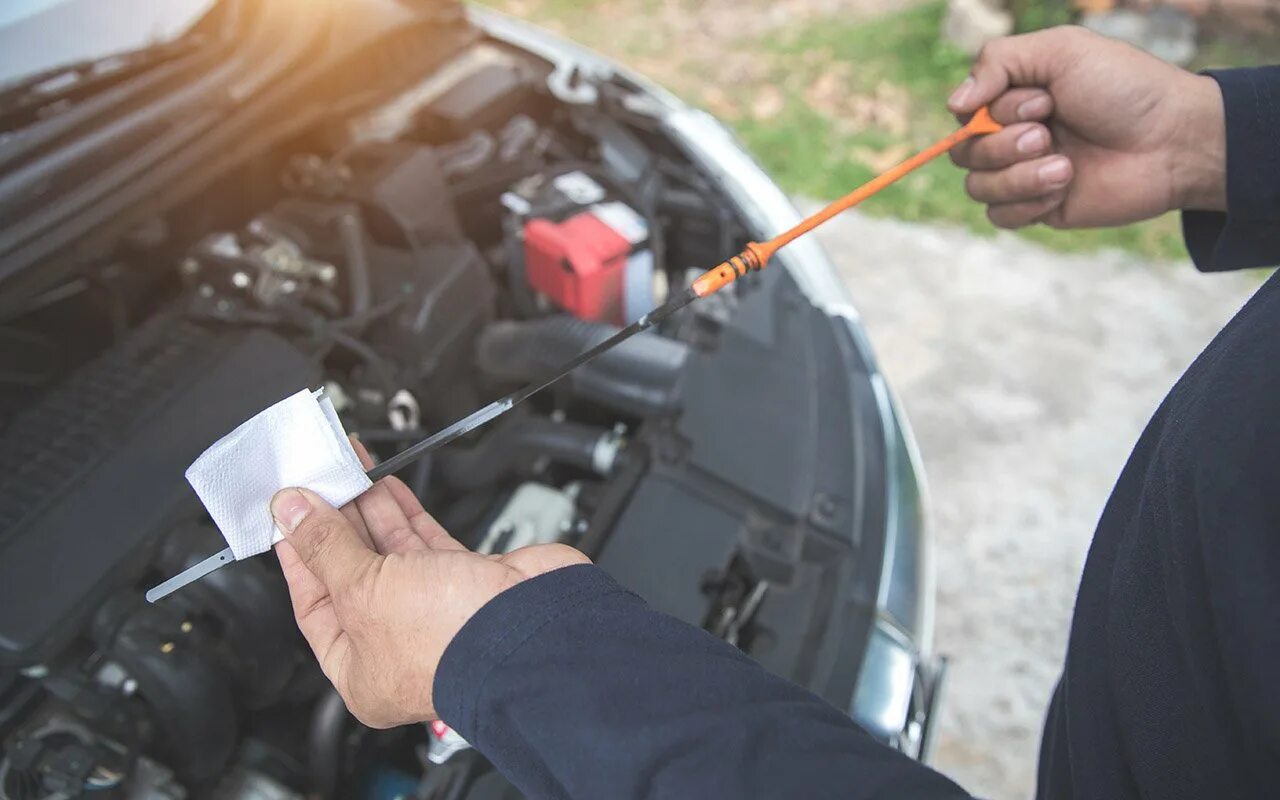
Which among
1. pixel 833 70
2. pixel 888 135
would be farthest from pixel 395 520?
pixel 833 70

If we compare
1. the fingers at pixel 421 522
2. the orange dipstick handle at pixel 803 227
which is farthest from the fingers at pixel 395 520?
the orange dipstick handle at pixel 803 227

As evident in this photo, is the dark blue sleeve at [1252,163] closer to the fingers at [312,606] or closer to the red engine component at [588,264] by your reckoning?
the red engine component at [588,264]

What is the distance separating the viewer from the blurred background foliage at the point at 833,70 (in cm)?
358

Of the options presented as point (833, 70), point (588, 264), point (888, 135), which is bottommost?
point (888, 135)

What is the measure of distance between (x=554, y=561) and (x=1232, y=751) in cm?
53

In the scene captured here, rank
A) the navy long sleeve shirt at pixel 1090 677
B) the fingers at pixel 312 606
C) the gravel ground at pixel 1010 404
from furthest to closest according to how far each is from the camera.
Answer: the gravel ground at pixel 1010 404 → the fingers at pixel 312 606 → the navy long sleeve shirt at pixel 1090 677

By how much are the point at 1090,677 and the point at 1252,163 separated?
766 mm

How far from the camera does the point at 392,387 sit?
141 centimetres

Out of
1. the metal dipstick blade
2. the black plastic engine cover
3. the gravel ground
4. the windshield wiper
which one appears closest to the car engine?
the black plastic engine cover

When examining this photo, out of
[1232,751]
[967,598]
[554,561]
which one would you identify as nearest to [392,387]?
[554,561]

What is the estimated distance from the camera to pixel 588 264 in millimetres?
1563

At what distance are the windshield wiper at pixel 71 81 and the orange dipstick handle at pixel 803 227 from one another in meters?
0.98

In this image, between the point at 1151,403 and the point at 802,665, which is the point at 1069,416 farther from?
the point at 802,665

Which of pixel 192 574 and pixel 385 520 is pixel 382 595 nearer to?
pixel 385 520
